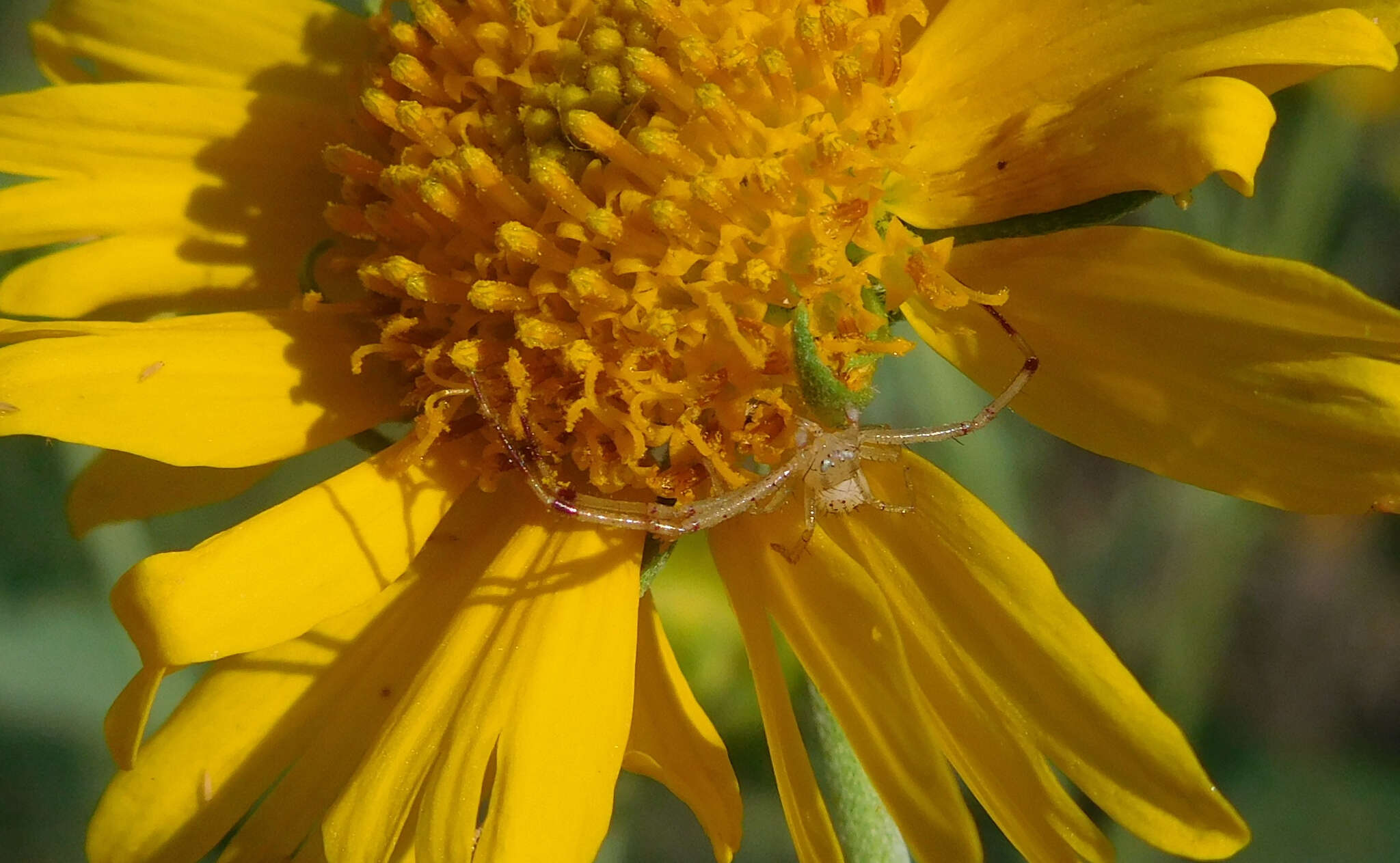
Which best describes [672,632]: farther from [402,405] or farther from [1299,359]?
[1299,359]

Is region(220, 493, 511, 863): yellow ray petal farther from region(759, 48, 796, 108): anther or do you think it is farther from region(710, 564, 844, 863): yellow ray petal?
region(759, 48, 796, 108): anther

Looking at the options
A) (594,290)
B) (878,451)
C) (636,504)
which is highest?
(594,290)

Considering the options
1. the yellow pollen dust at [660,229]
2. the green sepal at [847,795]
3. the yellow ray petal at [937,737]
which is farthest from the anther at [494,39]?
the green sepal at [847,795]

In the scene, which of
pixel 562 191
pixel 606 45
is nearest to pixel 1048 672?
pixel 562 191

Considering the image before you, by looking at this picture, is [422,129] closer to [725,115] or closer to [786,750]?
[725,115]

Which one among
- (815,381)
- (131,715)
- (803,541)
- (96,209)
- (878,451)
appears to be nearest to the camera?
(815,381)

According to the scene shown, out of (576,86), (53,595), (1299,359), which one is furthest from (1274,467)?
(53,595)

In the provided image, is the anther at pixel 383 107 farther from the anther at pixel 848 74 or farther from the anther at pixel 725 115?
the anther at pixel 848 74
